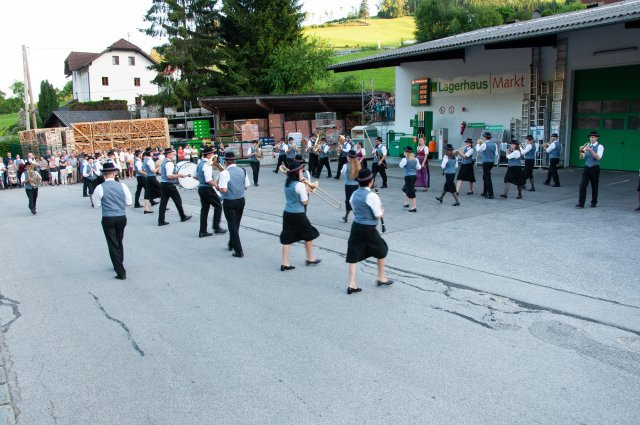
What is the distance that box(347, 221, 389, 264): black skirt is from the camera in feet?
26.0

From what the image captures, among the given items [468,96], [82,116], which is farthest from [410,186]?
[82,116]

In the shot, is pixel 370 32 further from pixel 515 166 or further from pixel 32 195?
pixel 515 166

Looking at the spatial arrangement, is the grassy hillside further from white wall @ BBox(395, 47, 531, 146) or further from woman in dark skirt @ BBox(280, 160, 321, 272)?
woman in dark skirt @ BBox(280, 160, 321, 272)

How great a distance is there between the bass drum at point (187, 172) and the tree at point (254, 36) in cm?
3420

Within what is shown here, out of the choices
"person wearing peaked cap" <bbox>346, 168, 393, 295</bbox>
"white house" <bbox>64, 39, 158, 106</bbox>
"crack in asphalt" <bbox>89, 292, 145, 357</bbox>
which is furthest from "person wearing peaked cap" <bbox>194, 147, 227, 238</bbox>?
"white house" <bbox>64, 39, 158, 106</bbox>

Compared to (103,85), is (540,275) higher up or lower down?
lower down

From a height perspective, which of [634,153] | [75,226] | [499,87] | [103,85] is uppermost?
[103,85]

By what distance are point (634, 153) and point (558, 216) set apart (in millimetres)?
8323

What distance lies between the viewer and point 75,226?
15.4m

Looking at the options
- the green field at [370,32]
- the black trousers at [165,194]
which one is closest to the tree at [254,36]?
the green field at [370,32]

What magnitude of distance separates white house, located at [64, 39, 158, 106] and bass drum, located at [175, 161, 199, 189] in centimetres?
5738

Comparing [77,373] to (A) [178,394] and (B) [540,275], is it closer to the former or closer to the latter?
(A) [178,394]

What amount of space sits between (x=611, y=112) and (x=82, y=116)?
4787cm

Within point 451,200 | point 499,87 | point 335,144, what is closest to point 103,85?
point 335,144
